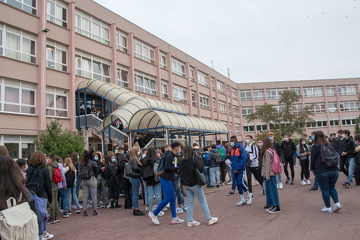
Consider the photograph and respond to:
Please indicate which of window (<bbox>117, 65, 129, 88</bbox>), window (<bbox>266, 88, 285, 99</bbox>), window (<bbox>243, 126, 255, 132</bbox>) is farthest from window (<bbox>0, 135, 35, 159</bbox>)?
window (<bbox>266, 88, 285, 99</bbox>)

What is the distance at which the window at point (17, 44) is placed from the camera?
57.1 ft

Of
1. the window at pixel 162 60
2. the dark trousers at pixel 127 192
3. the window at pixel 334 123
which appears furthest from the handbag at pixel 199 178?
the window at pixel 334 123

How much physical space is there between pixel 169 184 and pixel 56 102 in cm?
1614

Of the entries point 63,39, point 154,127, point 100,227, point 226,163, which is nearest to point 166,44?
point 63,39

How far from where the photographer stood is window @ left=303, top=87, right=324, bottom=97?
2336 inches

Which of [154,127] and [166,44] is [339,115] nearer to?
[166,44]

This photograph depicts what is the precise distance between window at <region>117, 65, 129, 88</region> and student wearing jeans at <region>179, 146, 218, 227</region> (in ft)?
67.6

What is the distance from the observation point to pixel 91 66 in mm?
23547

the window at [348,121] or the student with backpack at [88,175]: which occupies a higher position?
the window at [348,121]

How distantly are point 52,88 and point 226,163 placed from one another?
1338 centimetres

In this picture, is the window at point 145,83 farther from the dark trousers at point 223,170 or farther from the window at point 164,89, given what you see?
the dark trousers at point 223,170

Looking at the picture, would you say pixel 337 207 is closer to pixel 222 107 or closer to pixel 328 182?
pixel 328 182

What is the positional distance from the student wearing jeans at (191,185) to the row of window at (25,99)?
48.2 feet

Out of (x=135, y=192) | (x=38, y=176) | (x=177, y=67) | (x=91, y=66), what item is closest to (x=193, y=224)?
(x=135, y=192)
